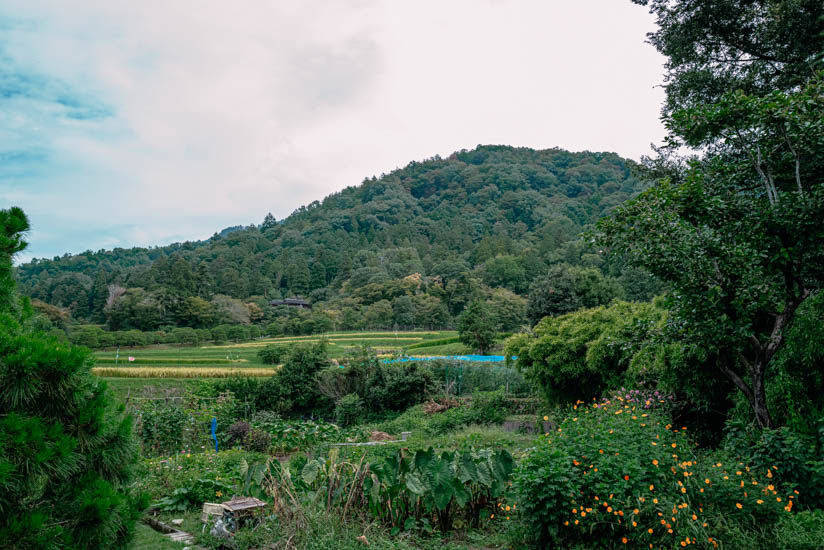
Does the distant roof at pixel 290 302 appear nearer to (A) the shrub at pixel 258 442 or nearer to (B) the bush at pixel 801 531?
(A) the shrub at pixel 258 442

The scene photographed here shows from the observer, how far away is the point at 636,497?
3.89m

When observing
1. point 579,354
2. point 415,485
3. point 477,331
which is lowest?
point 477,331

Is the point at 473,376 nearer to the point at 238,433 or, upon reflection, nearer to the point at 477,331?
the point at 238,433

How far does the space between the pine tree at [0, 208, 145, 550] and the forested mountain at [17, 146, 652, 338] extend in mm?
11237

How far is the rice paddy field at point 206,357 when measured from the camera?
21344 mm

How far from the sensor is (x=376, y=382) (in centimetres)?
1753

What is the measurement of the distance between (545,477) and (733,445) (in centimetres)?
250

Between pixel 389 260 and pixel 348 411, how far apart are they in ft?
155

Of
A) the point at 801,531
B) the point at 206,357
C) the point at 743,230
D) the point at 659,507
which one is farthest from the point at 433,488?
the point at 206,357

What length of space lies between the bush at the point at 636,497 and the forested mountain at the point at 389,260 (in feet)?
27.7

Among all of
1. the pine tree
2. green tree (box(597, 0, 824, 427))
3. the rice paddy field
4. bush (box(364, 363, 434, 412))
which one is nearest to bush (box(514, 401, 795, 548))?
green tree (box(597, 0, 824, 427))

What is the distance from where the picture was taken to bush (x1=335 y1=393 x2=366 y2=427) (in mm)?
16573

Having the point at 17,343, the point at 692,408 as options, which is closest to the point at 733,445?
the point at 692,408

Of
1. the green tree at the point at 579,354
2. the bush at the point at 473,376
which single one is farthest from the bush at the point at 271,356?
the green tree at the point at 579,354
